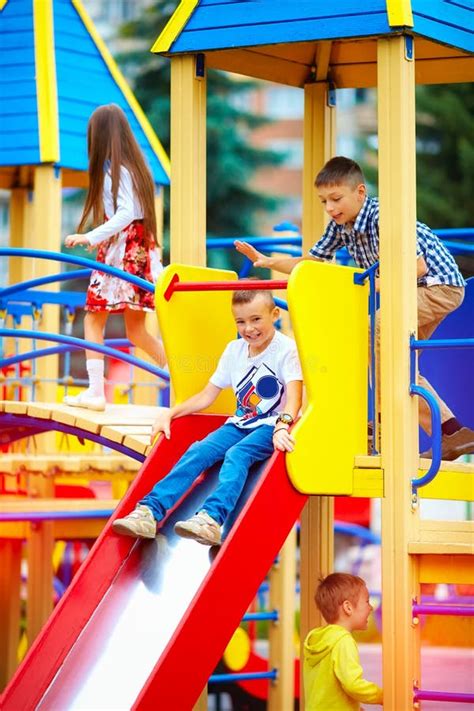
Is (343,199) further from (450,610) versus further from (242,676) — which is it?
(242,676)

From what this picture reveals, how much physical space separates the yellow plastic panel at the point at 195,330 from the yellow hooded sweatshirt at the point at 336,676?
55.3 inches

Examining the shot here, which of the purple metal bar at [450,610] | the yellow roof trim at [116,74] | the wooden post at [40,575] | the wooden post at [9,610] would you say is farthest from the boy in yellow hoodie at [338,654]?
the yellow roof trim at [116,74]

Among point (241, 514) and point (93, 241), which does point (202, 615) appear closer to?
point (241, 514)

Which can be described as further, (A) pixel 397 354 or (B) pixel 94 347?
(B) pixel 94 347

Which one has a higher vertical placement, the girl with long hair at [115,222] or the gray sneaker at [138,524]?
the girl with long hair at [115,222]

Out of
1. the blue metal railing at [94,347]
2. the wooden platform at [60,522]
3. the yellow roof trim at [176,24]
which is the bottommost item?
the wooden platform at [60,522]

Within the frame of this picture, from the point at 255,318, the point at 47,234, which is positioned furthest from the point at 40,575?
the point at 255,318

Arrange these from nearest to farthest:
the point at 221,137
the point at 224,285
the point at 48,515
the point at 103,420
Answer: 1. the point at 224,285
2. the point at 103,420
3. the point at 48,515
4. the point at 221,137

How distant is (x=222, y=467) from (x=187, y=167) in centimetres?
155

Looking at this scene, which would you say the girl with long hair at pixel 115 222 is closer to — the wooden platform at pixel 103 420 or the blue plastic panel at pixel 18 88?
the wooden platform at pixel 103 420

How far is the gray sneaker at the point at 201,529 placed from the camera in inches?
212

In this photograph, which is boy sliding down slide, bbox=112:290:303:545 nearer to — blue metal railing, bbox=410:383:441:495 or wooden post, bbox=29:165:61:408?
blue metal railing, bbox=410:383:441:495

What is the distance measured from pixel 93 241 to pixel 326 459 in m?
2.01

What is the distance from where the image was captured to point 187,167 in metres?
6.47
